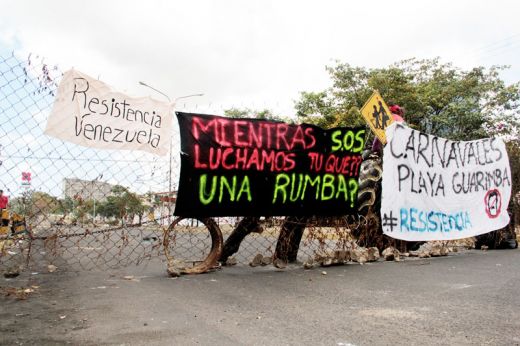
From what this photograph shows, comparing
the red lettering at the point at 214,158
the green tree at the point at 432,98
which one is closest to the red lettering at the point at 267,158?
the red lettering at the point at 214,158

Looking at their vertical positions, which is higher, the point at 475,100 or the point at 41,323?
the point at 475,100

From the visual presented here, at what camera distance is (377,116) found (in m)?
6.95

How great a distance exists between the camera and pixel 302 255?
25.6 ft

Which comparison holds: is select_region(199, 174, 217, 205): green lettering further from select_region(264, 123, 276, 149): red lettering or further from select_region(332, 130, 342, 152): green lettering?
select_region(332, 130, 342, 152): green lettering

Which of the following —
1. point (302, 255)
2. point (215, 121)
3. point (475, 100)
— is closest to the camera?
point (215, 121)

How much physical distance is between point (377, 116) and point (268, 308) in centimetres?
431

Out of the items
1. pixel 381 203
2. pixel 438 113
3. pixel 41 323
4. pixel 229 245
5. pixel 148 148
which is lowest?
pixel 41 323

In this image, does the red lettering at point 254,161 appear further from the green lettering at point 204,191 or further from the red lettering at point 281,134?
the green lettering at point 204,191

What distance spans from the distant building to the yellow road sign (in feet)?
13.4

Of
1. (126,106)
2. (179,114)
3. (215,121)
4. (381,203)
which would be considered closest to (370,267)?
(381,203)

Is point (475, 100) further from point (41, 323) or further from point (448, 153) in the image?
point (41, 323)

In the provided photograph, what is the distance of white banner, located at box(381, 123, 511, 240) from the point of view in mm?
6852

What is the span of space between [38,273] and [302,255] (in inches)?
169

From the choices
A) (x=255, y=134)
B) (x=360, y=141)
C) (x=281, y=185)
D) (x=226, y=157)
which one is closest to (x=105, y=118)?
(x=226, y=157)
